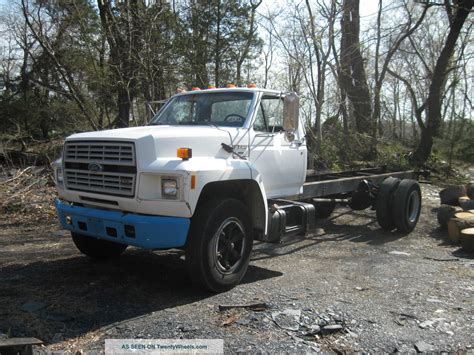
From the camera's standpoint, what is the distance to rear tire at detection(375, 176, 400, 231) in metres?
8.41

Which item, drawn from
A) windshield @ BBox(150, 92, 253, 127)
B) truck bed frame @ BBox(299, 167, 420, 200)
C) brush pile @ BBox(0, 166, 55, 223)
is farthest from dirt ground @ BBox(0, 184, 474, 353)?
brush pile @ BBox(0, 166, 55, 223)

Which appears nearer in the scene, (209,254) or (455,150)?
(209,254)

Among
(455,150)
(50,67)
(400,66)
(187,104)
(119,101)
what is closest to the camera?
(187,104)

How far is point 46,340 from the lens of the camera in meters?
3.97

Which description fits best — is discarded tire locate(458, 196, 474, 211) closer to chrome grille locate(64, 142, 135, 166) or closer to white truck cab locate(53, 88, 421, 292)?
white truck cab locate(53, 88, 421, 292)

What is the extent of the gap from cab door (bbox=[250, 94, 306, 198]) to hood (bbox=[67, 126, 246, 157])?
0.42 m

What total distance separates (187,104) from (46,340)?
357 cm

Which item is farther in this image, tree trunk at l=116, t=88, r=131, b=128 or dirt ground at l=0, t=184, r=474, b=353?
tree trunk at l=116, t=88, r=131, b=128

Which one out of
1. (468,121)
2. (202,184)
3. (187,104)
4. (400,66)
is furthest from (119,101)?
(400,66)

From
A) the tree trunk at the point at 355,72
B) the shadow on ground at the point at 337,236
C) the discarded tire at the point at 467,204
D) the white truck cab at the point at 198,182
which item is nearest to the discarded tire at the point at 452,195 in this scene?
the discarded tire at the point at 467,204

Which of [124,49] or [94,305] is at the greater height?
[124,49]

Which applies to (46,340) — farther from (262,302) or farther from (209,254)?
(262,302)

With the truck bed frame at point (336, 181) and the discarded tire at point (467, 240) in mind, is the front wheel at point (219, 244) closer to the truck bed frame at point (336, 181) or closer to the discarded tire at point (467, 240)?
the truck bed frame at point (336, 181)

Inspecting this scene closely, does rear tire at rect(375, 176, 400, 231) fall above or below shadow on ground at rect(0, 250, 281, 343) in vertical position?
above
